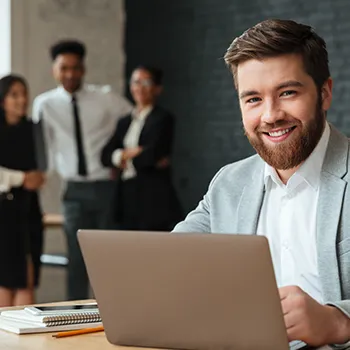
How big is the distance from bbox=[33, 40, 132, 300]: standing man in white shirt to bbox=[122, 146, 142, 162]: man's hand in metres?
0.25

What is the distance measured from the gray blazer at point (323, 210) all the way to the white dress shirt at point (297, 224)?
31 mm

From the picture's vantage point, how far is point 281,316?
5.65 ft

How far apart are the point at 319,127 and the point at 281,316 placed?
678 millimetres

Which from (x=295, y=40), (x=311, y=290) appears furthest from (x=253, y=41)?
(x=311, y=290)

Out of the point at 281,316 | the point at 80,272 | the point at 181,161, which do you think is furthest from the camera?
the point at 181,161

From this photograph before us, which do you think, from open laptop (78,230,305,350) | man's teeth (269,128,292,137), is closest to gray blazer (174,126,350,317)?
man's teeth (269,128,292,137)

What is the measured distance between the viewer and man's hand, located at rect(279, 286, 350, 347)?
1.83 meters

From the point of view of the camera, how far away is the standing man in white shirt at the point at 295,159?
2.16m

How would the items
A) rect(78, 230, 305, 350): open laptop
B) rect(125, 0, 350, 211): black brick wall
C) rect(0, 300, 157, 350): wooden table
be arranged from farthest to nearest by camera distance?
rect(125, 0, 350, 211): black brick wall < rect(0, 300, 157, 350): wooden table < rect(78, 230, 305, 350): open laptop

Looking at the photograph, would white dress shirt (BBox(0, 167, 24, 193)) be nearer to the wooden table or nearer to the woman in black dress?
the woman in black dress

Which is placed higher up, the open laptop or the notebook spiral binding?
the open laptop

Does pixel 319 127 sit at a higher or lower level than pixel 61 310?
higher

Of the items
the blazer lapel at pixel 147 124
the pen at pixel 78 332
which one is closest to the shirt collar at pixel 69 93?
the blazer lapel at pixel 147 124

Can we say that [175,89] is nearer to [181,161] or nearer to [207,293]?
[181,161]
